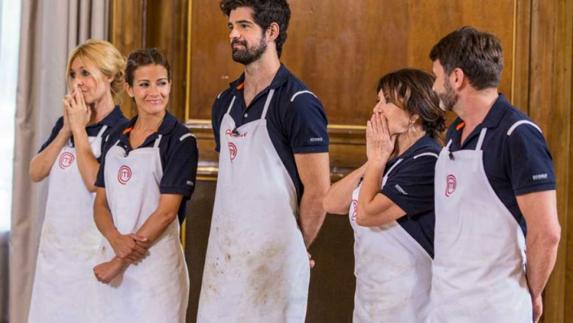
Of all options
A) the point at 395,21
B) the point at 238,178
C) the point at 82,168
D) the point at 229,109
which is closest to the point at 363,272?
the point at 238,178

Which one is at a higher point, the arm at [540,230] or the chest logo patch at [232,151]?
the chest logo patch at [232,151]

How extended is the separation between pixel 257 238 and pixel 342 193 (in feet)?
0.96

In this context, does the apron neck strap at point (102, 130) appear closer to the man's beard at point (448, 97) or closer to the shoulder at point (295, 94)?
the shoulder at point (295, 94)

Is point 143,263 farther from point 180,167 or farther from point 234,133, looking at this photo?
point 234,133

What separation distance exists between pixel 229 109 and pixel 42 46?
1.50 meters

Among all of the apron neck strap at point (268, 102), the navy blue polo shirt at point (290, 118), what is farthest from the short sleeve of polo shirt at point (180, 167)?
the apron neck strap at point (268, 102)

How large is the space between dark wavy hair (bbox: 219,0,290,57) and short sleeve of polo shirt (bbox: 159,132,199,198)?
45cm

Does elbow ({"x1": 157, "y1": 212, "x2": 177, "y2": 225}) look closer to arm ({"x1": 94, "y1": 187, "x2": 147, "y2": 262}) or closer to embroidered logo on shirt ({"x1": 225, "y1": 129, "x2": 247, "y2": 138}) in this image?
arm ({"x1": 94, "y1": 187, "x2": 147, "y2": 262})

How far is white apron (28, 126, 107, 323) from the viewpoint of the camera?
3.10 meters

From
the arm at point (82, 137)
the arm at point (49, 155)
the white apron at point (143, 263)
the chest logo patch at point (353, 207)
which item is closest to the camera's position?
the chest logo patch at point (353, 207)

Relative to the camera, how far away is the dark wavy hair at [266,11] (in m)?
2.68

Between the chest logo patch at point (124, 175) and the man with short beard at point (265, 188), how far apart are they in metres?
0.34

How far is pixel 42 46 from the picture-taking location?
152 inches

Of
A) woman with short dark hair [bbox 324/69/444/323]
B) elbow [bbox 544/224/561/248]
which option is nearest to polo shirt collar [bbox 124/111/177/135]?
woman with short dark hair [bbox 324/69/444/323]
